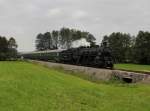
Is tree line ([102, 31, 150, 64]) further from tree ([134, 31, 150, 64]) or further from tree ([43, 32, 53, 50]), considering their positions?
tree ([43, 32, 53, 50])

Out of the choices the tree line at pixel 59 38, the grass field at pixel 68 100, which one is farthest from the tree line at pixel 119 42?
the grass field at pixel 68 100

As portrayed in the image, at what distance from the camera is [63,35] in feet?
490

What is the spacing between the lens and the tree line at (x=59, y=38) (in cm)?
14288

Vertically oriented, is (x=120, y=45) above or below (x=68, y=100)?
above

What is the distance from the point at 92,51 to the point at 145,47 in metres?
46.4

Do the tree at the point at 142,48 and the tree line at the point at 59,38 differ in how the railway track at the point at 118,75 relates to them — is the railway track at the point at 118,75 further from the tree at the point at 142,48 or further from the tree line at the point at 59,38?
the tree line at the point at 59,38

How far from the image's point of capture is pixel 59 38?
153m

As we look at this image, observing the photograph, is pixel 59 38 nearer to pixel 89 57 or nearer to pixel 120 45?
pixel 120 45

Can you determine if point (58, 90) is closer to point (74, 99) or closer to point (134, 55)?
point (74, 99)

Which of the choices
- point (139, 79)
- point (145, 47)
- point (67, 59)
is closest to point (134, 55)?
point (145, 47)

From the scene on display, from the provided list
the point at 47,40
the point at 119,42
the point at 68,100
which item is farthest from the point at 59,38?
the point at 68,100

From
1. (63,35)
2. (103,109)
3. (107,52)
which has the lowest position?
(103,109)

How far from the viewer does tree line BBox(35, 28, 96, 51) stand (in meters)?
143

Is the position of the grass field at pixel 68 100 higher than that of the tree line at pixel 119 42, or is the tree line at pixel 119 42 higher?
the tree line at pixel 119 42
